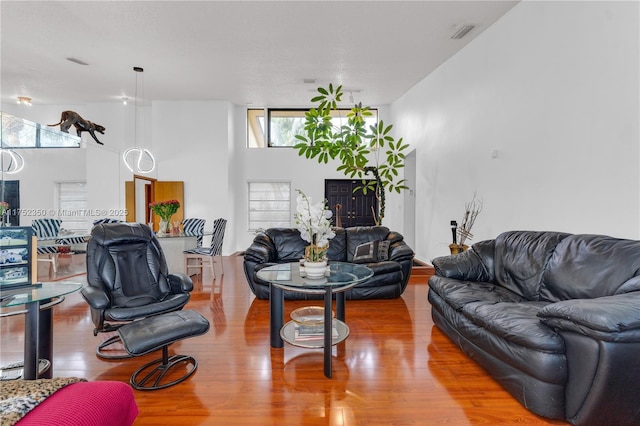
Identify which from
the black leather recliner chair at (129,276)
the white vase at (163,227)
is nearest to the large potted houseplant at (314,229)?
the black leather recliner chair at (129,276)

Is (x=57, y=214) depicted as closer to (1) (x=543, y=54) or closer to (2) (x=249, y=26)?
(2) (x=249, y=26)

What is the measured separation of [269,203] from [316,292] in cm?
639

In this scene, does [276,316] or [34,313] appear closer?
[34,313]

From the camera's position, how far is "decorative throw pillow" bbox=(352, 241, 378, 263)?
454 centimetres

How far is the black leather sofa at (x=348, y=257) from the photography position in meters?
4.16

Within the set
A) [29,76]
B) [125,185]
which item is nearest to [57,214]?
[125,185]

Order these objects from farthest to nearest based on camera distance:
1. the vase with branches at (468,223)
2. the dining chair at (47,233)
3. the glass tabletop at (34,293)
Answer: the dining chair at (47,233) < the vase with branches at (468,223) < the glass tabletop at (34,293)

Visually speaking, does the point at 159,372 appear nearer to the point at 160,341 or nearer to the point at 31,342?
the point at 160,341

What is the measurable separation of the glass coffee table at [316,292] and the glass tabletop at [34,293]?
1.38 m

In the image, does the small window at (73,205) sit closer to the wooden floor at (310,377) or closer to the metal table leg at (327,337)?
the wooden floor at (310,377)

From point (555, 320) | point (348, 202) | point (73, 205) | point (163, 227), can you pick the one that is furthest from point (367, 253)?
point (73, 205)

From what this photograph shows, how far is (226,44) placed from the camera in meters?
4.91

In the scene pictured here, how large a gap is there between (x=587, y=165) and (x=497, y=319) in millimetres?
1927

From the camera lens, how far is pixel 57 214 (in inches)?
216
